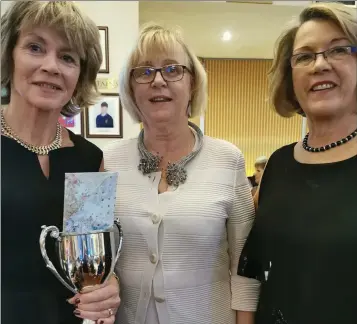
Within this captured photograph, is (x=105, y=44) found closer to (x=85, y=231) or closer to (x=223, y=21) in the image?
(x=223, y=21)

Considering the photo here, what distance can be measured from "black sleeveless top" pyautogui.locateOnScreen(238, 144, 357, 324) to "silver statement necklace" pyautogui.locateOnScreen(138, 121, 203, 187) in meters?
0.26

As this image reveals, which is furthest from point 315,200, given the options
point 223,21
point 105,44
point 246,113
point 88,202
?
point 246,113

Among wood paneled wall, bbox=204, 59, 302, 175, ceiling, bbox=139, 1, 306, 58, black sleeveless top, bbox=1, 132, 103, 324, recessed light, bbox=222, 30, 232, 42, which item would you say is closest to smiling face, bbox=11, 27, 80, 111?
black sleeveless top, bbox=1, 132, 103, 324

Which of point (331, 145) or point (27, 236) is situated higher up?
point (331, 145)

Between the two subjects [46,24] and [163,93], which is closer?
[46,24]

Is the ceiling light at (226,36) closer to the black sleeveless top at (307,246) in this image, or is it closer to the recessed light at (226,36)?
the recessed light at (226,36)

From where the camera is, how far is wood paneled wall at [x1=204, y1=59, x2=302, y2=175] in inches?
205

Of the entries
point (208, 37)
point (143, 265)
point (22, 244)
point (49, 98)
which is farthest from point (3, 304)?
point (208, 37)

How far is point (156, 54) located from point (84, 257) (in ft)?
2.15

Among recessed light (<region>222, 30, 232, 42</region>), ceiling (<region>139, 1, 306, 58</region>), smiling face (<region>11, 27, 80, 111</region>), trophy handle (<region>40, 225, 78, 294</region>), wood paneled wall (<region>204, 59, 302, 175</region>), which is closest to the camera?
trophy handle (<region>40, 225, 78, 294</region>)

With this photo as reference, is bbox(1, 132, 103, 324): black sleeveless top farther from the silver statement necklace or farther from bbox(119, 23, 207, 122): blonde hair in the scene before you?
bbox(119, 23, 207, 122): blonde hair

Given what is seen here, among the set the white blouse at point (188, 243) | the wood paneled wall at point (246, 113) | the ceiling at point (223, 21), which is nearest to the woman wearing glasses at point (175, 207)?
the white blouse at point (188, 243)

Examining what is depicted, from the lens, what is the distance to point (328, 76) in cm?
107

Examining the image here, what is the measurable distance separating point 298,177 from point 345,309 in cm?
36
